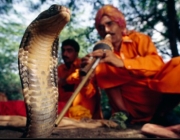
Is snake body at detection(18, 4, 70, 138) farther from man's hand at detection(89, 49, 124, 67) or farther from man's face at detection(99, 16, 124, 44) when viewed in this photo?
man's face at detection(99, 16, 124, 44)

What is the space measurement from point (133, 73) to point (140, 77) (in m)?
0.13

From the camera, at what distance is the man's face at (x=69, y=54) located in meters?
4.74

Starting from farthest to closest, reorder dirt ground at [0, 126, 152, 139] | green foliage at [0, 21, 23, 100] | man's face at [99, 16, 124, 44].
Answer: green foliage at [0, 21, 23, 100] < man's face at [99, 16, 124, 44] < dirt ground at [0, 126, 152, 139]

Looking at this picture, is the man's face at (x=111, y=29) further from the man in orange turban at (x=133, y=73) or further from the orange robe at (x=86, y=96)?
the orange robe at (x=86, y=96)

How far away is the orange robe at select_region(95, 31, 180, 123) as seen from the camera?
115 inches

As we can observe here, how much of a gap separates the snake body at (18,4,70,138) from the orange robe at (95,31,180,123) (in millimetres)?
1268

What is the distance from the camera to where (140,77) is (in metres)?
3.18

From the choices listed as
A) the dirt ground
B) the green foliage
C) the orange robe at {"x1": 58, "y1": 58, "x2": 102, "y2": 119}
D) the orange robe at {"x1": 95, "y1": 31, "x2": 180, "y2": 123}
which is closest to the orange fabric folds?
the orange robe at {"x1": 58, "y1": 58, "x2": 102, "y2": 119}

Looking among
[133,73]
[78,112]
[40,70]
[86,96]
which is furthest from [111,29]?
[40,70]

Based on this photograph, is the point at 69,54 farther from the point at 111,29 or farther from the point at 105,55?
the point at 105,55

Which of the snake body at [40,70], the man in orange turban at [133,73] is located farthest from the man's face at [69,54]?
the snake body at [40,70]

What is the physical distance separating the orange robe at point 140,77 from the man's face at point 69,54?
1.26m

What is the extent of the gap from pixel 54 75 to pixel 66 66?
281 cm

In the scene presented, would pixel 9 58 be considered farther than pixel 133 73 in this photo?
Yes
